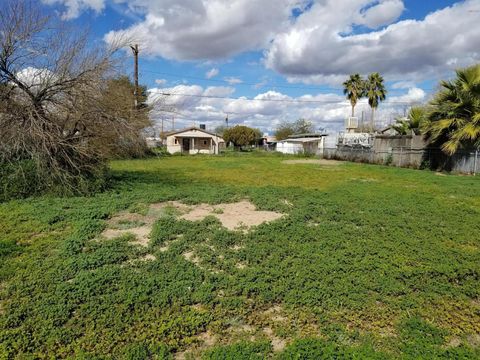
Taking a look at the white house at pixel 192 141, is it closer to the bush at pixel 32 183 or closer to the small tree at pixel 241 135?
the small tree at pixel 241 135

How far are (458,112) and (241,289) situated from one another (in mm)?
14863

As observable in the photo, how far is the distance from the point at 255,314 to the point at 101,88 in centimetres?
711

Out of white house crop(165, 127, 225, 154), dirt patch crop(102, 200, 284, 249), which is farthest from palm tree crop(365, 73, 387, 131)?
dirt patch crop(102, 200, 284, 249)

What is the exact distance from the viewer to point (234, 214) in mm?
6219

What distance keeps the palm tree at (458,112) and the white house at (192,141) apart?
2670 centimetres

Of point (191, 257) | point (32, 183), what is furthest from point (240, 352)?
point (32, 183)

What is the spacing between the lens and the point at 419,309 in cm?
312

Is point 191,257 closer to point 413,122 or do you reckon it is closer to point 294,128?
point 413,122

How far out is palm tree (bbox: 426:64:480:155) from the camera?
13.9 meters

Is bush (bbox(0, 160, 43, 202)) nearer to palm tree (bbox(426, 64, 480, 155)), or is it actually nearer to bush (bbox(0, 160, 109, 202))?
bush (bbox(0, 160, 109, 202))

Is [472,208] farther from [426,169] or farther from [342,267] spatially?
[426,169]

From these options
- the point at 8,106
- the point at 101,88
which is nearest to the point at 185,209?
the point at 101,88

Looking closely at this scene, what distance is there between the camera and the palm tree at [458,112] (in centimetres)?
1385

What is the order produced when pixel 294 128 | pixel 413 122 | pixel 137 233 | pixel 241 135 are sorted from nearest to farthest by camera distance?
1. pixel 137 233
2. pixel 413 122
3. pixel 241 135
4. pixel 294 128
